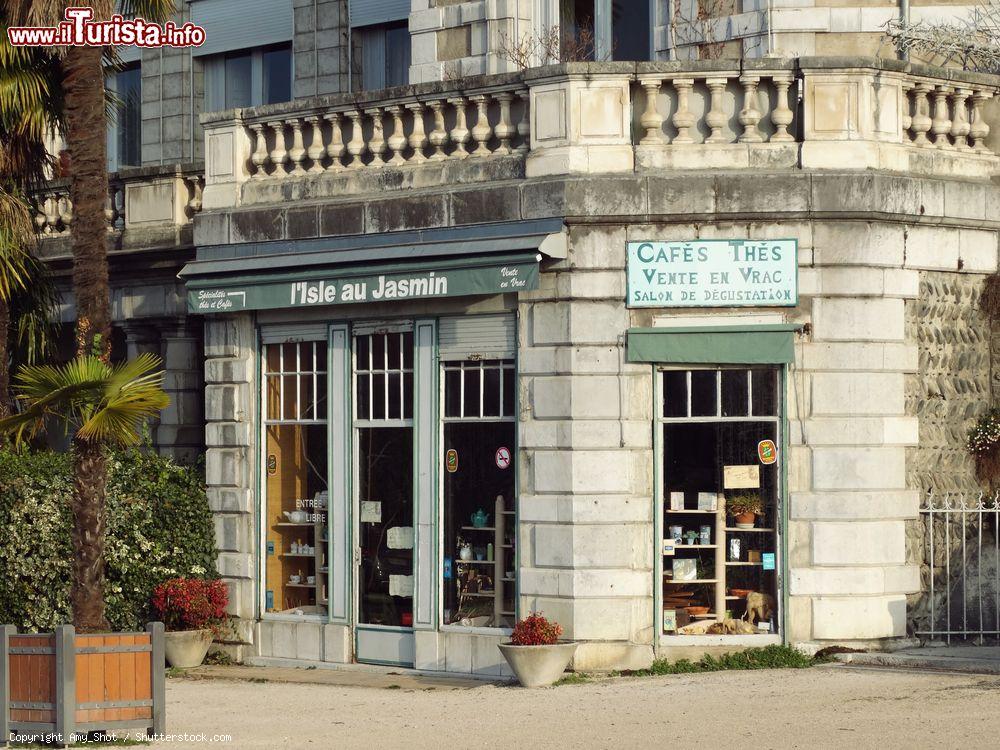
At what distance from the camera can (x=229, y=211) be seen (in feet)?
57.9

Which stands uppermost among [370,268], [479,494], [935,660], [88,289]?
[370,268]

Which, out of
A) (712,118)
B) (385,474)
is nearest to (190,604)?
(385,474)

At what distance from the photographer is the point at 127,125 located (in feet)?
87.0

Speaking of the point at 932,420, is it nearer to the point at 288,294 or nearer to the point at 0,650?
the point at 288,294

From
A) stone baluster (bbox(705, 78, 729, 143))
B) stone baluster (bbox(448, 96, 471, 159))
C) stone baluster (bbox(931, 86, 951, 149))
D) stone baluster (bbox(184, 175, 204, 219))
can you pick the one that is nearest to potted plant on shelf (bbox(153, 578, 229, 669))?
stone baluster (bbox(184, 175, 204, 219))

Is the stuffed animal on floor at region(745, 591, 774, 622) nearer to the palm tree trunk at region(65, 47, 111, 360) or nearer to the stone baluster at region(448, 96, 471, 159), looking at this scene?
the stone baluster at region(448, 96, 471, 159)

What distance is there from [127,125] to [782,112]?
1389 cm

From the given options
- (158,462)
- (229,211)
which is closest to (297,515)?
(158,462)

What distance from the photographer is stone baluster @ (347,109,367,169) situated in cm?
1689

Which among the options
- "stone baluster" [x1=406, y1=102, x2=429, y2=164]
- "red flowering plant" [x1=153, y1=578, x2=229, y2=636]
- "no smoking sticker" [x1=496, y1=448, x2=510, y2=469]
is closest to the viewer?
"no smoking sticker" [x1=496, y1=448, x2=510, y2=469]

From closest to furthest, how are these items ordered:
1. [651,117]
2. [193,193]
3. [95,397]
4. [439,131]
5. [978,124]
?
[95,397] → [651,117] → [978,124] → [439,131] → [193,193]

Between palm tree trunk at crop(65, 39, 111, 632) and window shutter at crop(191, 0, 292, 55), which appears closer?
palm tree trunk at crop(65, 39, 111, 632)

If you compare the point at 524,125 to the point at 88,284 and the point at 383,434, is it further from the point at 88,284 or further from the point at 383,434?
the point at 88,284

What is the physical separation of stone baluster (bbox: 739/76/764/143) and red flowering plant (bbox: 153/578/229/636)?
22.3 ft
